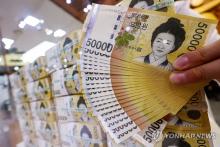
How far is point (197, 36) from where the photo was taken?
0.40 meters

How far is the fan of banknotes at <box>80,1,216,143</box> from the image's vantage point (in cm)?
42

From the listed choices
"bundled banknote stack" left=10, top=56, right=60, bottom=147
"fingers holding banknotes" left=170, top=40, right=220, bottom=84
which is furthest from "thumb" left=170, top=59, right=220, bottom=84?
"bundled banknote stack" left=10, top=56, right=60, bottom=147

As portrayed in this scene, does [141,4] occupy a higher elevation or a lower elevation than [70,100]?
higher

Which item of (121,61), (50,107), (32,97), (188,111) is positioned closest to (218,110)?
(188,111)

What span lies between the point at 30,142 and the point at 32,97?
13cm

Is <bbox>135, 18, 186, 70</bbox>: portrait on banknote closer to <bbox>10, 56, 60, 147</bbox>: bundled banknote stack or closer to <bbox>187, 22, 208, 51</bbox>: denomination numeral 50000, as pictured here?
<bbox>187, 22, 208, 51</bbox>: denomination numeral 50000

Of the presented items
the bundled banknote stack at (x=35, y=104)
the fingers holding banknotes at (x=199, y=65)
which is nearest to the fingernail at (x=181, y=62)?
the fingers holding banknotes at (x=199, y=65)

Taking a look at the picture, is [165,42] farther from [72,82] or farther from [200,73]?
[72,82]

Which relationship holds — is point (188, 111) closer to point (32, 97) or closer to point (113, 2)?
point (113, 2)

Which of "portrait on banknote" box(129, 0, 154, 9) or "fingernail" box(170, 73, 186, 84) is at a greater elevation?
"portrait on banknote" box(129, 0, 154, 9)

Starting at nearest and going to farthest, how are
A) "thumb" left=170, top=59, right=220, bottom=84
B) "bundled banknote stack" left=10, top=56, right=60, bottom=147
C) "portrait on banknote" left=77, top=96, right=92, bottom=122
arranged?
"thumb" left=170, top=59, right=220, bottom=84 < "portrait on banknote" left=77, top=96, right=92, bottom=122 < "bundled banknote stack" left=10, top=56, right=60, bottom=147

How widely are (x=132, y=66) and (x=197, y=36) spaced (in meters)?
0.11

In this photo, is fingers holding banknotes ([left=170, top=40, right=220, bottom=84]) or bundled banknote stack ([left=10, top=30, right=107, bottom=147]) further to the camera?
bundled banknote stack ([left=10, top=30, right=107, bottom=147])

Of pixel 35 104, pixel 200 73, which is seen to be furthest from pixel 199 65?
pixel 35 104
